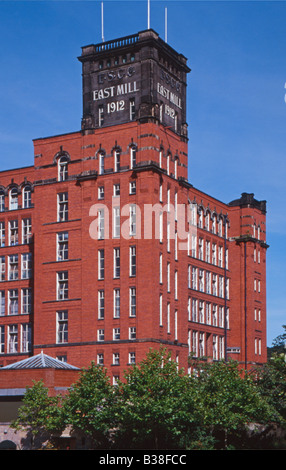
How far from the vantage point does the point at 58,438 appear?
247 ft

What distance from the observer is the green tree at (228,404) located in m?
74.1

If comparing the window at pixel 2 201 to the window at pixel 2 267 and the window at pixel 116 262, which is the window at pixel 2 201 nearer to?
the window at pixel 2 267

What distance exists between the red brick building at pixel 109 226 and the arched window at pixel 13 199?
5.5 inches

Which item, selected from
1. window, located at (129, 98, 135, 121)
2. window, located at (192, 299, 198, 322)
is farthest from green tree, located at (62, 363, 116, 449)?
window, located at (192, 299, 198, 322)

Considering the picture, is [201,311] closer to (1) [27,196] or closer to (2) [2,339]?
(2) [2,339]

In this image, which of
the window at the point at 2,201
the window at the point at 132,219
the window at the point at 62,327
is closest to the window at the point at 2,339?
the window at the point at 62,327

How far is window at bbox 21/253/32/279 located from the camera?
4035 inches

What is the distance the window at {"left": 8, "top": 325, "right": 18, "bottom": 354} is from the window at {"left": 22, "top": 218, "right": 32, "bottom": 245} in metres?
9.87

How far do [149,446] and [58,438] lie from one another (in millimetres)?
8297

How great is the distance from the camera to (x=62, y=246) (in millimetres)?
98000

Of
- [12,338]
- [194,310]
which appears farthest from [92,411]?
[194,310]

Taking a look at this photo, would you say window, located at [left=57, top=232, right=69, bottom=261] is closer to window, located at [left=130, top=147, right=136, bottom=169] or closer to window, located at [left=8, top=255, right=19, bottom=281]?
window, located at [left=8, top=255, right=19, bottom=281]

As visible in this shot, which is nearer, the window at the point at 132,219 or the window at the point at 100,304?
the window at the point at 132,219

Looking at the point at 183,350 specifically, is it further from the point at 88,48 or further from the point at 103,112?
the point at 88,48
